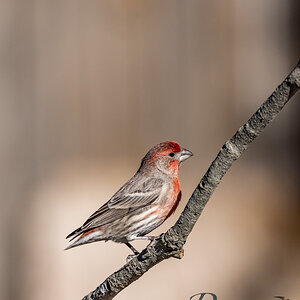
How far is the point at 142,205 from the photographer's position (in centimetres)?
323

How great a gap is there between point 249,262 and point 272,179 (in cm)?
52

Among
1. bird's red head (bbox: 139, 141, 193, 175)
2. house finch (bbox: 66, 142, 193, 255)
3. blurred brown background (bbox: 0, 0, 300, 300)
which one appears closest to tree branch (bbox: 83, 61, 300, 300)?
house finch (bbox: 66, 142, 193, 255)

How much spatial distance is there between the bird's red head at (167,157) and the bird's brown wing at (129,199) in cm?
7

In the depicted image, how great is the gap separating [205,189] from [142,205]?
1.34 m

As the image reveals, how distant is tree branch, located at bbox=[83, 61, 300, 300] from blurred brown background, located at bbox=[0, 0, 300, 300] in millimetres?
2251

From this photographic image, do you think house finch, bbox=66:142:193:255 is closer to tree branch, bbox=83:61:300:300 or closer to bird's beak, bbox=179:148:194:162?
bird's beak, bbox=179:148:194:162

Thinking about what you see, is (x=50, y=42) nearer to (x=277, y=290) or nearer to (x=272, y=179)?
(x=272, y=179)

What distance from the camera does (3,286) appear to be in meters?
4.65

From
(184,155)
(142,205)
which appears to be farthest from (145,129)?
(142,205)

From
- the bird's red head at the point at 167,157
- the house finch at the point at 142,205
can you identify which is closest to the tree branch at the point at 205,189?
the house finch at the point at 142,205

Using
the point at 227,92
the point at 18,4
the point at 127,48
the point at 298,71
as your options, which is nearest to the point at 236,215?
the point at 227,92

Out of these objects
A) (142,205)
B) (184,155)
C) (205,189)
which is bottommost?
(205,189)

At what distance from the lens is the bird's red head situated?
130 inches

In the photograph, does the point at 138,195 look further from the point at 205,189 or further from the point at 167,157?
the point at 205,189
